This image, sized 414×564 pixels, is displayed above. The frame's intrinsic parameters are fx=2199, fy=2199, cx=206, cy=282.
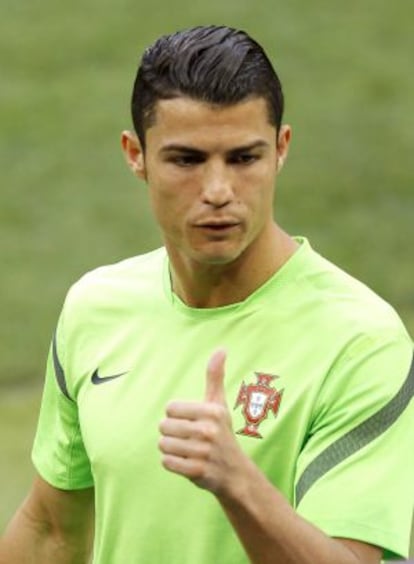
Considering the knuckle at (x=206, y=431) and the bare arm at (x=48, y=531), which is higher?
the knuckle at (x=206, y=431)

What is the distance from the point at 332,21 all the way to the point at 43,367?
2.94 metres

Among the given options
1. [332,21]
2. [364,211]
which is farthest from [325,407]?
[332,21]

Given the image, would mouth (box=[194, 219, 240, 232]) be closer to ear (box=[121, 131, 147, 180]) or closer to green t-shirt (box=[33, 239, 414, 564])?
green t-shirt (box=[33, 239, 414, 564])

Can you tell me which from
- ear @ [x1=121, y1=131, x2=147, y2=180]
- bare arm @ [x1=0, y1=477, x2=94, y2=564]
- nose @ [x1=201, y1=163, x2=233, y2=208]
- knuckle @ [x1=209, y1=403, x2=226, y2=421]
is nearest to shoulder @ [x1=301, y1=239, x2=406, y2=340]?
nose @ [x1=201, y1=163, x2=233, y2=208]

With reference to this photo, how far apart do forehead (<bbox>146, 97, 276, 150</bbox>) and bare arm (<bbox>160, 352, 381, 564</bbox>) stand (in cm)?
59

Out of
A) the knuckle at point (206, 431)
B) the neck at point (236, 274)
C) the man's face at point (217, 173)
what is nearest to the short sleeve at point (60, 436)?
the neck at point (236, 274)

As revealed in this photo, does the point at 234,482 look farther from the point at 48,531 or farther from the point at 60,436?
the point at 48,531

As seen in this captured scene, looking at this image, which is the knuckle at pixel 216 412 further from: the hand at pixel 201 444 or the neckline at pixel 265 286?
the neckline at pixel 265 286

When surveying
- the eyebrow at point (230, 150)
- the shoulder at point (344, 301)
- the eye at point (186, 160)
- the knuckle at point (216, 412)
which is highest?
the eyebrow at point (230, 150)

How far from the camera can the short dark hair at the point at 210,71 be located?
4387mm

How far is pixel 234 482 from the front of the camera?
3879 mm

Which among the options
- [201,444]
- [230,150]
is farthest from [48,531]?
[201,444]

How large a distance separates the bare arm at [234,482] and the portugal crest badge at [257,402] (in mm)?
341

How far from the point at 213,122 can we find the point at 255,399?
0.56 metres
